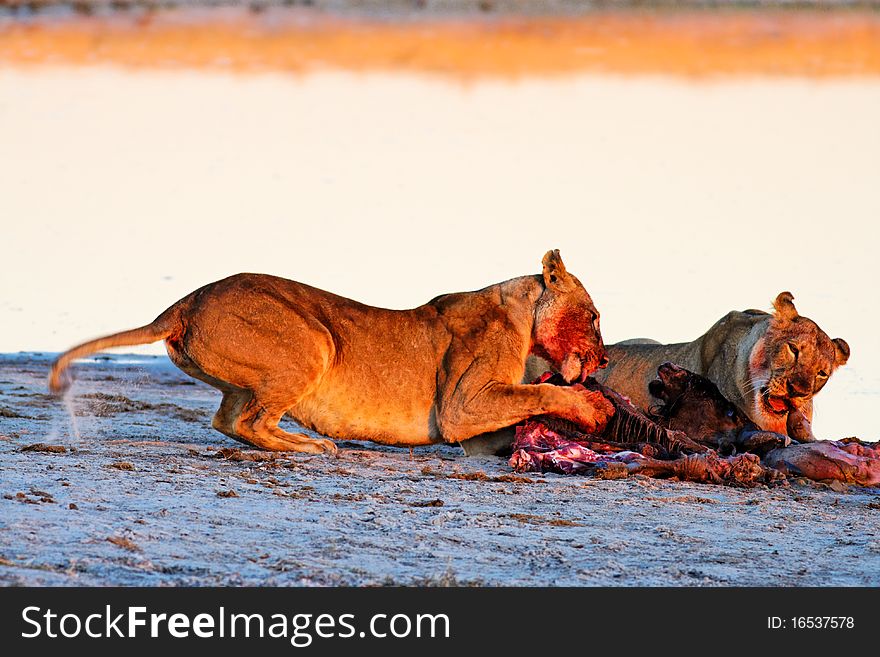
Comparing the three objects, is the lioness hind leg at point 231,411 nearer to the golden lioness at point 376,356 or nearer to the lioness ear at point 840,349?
the golden lioness at point 376,356

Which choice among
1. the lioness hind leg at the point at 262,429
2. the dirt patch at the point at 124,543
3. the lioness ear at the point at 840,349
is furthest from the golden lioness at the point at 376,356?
the dirt patch at the point at 124,543

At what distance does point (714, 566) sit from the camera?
6.76 metres

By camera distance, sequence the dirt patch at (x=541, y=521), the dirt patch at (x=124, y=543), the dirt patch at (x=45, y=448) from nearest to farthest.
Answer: the dirt patch at (x=124, y=543)
the dirt patch at (x=541, y=521)
the dirt patch at (x=45, y=448)

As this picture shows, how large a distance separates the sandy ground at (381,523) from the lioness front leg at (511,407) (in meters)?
0.28

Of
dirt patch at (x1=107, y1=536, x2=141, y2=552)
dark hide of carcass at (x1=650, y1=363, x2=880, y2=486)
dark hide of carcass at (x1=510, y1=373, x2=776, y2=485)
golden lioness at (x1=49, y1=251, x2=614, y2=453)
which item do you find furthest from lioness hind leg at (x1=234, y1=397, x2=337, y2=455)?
dirt patch at (x1=107, y1=536, x2=141, y2=552)

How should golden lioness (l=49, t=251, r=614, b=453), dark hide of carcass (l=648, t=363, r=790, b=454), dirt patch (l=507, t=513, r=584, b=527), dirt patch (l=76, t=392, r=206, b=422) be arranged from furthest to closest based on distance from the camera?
1. dirt patch (l=76, t=392, r=206, b=422)
2. dark hide of carcass (l=648, t=363, r=790, b=454)
3. golden lioness (l=49, t=251, r=614, b=453)
4. dirt patch (l=507, t=513, r=584, b=527)

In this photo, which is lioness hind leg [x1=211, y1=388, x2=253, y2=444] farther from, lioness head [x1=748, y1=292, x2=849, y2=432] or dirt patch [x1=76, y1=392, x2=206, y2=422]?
lioness head [x1=748, y1=292, x2=849, y2=432]

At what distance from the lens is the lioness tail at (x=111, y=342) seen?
9719 mm

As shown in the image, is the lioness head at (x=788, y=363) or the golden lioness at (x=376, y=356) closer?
the golden lioness at (x=376, y=356)

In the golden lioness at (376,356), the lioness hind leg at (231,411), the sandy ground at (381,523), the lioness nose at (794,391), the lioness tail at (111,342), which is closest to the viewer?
the sandy ground at (381,523)

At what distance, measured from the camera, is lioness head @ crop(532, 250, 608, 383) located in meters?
10.5

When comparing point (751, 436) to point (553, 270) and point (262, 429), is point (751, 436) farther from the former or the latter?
point (262, 429)

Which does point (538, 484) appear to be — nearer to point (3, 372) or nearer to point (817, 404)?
point (817, 404)
